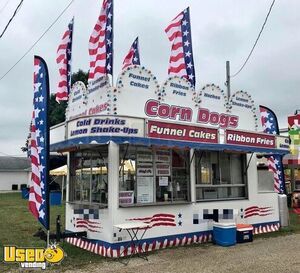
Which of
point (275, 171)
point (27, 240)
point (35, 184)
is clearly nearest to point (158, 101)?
point (35, 184)

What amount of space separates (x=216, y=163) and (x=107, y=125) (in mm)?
4631

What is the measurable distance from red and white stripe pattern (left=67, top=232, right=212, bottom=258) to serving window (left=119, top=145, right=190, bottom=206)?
1.04m

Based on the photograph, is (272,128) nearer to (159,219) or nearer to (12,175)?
(159,219)

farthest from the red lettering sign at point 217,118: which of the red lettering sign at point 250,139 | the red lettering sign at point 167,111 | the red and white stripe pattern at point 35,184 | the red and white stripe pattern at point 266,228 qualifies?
the red and white stripe pattern at point 35,184

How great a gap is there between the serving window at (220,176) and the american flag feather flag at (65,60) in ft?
15.6

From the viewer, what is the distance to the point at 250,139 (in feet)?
39.9

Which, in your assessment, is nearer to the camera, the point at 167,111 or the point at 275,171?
the point at 167,111

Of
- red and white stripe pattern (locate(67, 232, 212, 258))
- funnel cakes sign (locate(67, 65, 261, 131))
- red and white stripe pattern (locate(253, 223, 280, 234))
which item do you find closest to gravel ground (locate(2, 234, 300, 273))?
red and white stripe pattern (locate(67, 232, 212, 258))

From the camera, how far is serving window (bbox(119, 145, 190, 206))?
9.87m

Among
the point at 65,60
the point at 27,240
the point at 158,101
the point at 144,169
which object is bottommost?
the point at 27,240

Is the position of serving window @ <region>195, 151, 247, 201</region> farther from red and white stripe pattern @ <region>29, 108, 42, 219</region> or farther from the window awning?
red and white stripe pattern @ <region>29, 108, 42, 219</region>

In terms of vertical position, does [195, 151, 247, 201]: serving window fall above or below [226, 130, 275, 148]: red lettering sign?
below

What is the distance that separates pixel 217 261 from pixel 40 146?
466cm

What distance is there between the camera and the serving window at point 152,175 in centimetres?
987
